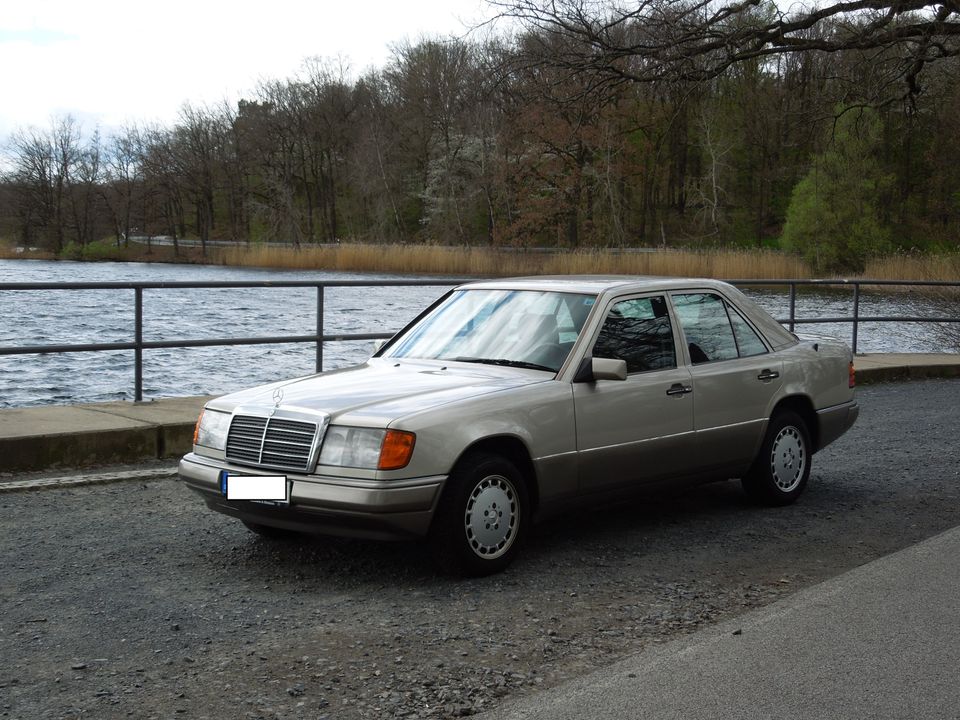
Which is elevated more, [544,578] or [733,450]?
[733,450]

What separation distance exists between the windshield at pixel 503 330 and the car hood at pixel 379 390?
15 centimetres

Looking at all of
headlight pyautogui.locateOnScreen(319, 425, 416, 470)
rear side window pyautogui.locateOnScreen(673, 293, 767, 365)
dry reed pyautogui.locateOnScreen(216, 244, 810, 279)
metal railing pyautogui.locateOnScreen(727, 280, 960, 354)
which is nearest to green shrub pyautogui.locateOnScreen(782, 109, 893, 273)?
dry reed pyautogui.locateOnScreen(216, 244, 810, 279)

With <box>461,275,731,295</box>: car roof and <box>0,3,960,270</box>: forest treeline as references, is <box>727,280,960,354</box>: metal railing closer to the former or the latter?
<box>461,275,731,295</box>: car roof

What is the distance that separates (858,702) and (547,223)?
211ft

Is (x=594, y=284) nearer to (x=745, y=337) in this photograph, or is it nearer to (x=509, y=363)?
(x=509, y=363)

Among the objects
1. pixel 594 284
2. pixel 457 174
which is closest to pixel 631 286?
pixel 594 284

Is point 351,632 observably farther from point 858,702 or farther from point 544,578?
point 858,702

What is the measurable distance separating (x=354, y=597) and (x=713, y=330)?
10.1ft

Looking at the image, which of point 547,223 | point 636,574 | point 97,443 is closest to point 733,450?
point 636,574

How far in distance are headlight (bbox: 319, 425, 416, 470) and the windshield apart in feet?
3.91

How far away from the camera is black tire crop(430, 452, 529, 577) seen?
5.72 meters

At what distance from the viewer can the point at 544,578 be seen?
19.4 ft

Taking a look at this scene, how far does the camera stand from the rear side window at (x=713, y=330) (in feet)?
23.8

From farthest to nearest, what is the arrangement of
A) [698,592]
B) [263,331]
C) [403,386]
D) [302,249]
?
[302,249]
[263,331]
[403,386]
[698,592]
